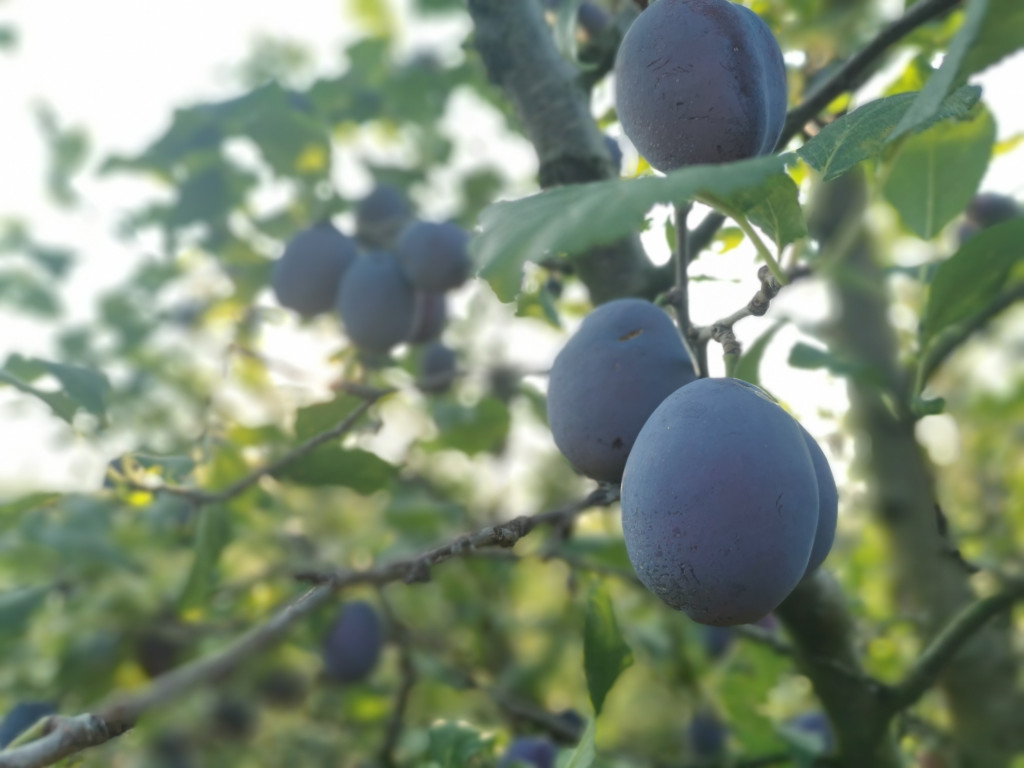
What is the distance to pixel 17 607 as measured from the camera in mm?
1169

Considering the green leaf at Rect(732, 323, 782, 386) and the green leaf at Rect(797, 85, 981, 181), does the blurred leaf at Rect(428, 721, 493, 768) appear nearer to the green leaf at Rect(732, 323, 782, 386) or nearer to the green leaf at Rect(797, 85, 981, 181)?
the green leaf at Rect(732, 323, 782, 386)

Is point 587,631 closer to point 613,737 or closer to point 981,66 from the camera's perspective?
point 981,66

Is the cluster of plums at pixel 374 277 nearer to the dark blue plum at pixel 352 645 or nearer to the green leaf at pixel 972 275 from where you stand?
the dark blue plum at pixel 352 645

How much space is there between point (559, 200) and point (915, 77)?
68cm

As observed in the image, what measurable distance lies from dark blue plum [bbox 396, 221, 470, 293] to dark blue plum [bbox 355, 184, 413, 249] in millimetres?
195

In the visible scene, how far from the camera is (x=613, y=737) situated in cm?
221

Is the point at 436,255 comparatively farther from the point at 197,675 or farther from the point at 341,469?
the point at 197,675

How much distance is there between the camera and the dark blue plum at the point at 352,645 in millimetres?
1647

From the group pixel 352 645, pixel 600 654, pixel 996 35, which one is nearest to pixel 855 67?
pixel 996 35

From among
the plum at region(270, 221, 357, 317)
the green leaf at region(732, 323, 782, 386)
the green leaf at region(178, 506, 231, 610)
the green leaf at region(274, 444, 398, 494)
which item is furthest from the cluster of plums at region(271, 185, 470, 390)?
the green leaf at region(732, 323, 782, 386)

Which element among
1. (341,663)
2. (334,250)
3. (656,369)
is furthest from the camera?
(341,663)

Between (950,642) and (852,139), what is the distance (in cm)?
51

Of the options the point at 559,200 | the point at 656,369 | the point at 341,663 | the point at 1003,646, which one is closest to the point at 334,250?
the point at 341,663

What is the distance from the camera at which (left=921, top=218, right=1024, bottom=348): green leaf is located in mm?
750
